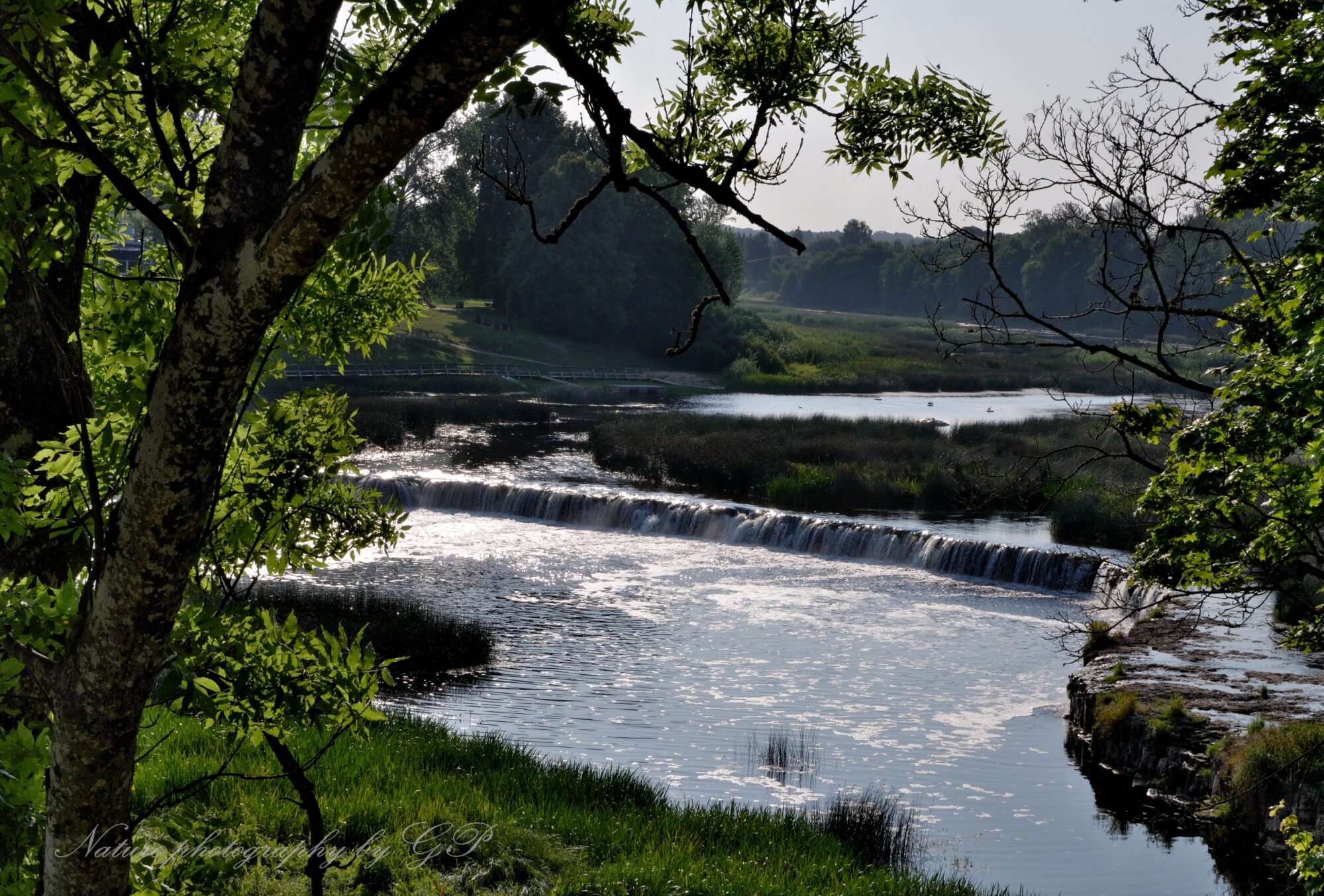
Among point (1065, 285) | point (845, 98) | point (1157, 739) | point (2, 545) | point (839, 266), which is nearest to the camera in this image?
point (2, 545)

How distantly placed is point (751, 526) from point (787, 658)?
8.84 m

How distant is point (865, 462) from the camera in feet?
107

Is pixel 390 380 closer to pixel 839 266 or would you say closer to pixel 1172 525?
pixel 1172 525

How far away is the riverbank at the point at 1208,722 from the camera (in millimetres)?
11508

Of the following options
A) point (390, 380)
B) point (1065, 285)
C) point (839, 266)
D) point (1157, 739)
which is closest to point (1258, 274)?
point (1157, 739)

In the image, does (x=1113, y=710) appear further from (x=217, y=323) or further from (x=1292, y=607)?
(x=217, y=323)

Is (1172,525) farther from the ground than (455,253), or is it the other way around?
(455,253)

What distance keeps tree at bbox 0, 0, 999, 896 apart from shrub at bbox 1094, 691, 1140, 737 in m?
10.9

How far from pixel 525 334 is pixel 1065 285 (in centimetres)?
10486

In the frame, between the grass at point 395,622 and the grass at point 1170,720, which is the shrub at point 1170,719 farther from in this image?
the grass at point 395,622

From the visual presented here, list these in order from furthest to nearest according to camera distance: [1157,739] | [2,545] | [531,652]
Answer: [531,652] < [1157,739] < [2,545]

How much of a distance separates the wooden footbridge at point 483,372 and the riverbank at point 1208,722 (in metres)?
43.3

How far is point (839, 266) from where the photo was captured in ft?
620

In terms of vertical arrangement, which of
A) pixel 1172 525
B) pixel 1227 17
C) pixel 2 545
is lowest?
pixel 2 545
